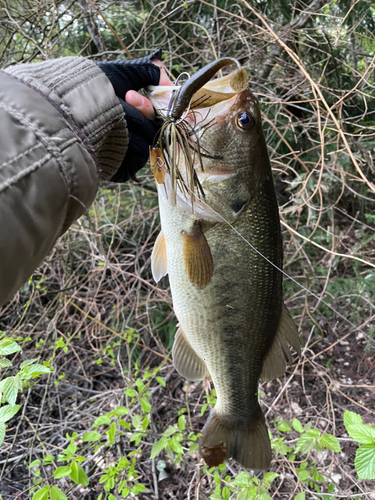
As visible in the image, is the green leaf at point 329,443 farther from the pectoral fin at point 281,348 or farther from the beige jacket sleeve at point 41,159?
the beige jacket sleeve at point 41,159

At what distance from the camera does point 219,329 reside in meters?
1.42

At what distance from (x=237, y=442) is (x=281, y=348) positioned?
52 centimetres

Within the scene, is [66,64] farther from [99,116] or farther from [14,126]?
[14,126]

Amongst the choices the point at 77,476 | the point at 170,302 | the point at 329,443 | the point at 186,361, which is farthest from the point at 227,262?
the point at 170,302

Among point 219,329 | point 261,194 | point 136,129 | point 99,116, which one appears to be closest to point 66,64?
point 99,116

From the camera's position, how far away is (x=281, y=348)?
1.51m

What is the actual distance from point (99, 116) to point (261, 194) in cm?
65

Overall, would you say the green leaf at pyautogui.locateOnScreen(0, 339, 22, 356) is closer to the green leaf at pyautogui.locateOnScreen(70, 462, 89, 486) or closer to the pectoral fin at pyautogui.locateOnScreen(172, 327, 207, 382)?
the green leaf at pyautogui.locateOnScreen(70, 462, 89, 486)

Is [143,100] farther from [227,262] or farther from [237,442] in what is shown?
[237,442]

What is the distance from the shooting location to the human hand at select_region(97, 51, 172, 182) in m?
1.35

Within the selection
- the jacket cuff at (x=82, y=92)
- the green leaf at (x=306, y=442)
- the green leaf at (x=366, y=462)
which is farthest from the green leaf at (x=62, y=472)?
the jacket cuff at (x=82, y=92)

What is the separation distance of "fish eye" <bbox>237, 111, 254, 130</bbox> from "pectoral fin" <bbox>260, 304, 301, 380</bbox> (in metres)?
0.81

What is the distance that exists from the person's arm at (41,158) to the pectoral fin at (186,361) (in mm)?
891

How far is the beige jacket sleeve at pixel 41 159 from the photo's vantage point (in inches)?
31.9
